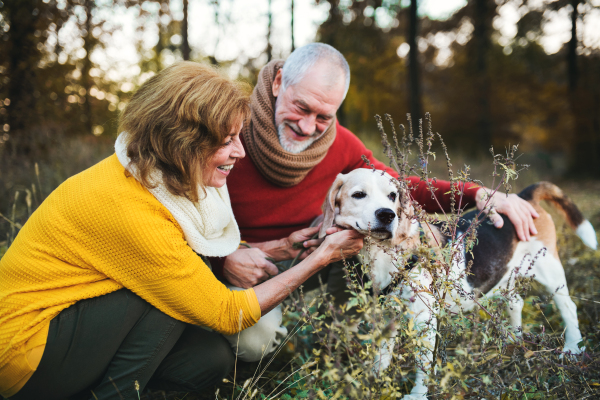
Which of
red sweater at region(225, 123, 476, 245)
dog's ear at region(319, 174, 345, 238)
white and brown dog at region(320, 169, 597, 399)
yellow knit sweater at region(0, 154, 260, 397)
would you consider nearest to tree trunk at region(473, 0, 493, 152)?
white and brown dog at region(320, 169, 597, 399)

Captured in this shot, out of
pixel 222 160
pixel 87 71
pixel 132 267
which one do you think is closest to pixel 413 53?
pixel 87 71

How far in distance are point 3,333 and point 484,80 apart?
16.0 meters

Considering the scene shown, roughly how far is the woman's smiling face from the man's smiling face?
2.20 feet

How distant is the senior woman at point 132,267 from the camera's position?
5.58ft

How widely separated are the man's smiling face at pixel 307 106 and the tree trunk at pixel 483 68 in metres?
12.9

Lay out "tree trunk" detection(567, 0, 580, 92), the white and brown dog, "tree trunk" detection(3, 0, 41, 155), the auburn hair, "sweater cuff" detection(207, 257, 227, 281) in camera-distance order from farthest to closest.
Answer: "tree trunk" detection(567, 0, 580, 92) → "tree trunk" detection(3, 0, 41, 155) → "sweater cuff" detection(207, 257, 227, 281) → the white and brown dog → the auburn hair

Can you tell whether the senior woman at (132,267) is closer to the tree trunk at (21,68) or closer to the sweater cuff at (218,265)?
the sweater cuff at (218,265)

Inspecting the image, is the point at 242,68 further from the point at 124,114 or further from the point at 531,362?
the point at 531,362

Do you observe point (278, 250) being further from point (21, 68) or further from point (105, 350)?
point (21, 68)

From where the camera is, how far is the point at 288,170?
2.71 m

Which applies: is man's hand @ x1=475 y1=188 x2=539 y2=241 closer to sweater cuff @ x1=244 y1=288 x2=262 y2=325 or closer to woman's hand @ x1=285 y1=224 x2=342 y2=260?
woman's hand @ x1=285 y1=224 x2=342 y2=260

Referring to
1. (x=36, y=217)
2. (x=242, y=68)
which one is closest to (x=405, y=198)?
(x=36, y=217)

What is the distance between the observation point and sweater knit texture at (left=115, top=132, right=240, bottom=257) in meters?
1.84

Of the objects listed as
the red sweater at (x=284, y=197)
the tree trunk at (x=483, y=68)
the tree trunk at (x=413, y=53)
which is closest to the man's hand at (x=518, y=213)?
the red sweater at (x=284, y=197)
